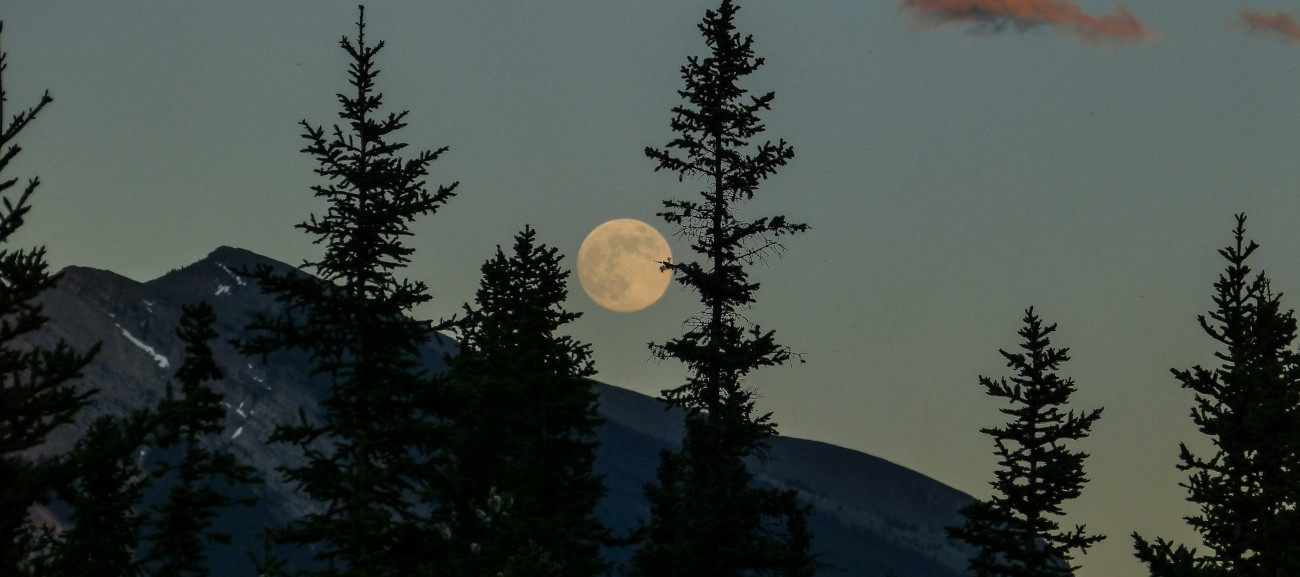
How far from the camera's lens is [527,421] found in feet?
127

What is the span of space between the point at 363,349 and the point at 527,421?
34.8 ft

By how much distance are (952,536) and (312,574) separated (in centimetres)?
2277

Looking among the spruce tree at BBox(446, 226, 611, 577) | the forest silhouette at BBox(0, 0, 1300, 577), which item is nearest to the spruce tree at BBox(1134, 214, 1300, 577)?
the forest silhouette at BBox(0, 0, 1300, 577)

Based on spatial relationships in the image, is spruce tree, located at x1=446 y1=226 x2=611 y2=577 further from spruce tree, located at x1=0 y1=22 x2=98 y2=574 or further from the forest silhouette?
spruce tree, located at x1=0 y1=22 x2=98 y2=574

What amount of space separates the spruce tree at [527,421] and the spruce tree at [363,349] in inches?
208

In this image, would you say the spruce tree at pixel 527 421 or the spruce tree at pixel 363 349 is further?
the spruce tree at pixel 527 421

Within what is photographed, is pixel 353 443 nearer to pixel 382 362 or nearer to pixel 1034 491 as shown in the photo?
pixel 382 362

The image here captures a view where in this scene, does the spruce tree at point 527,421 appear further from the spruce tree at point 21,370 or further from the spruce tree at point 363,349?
the spruce tree at point 21,370

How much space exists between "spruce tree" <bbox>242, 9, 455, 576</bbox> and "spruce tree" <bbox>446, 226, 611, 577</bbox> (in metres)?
5.28

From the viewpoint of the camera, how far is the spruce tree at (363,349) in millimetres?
27719

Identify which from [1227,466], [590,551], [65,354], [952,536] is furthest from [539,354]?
[65,354]

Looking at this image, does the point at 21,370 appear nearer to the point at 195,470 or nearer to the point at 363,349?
the point at 363,349

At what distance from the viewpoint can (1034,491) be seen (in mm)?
43469

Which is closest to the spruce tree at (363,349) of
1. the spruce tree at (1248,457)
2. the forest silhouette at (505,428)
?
the forest silhouette at (505,428)
